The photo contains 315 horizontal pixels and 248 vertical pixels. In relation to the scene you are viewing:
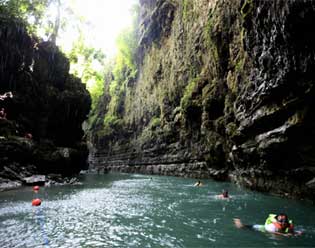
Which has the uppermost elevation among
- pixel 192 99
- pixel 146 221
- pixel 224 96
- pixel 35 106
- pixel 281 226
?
pixel 192 99

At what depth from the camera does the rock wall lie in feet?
87.5

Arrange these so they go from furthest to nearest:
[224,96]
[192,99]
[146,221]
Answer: [192,99]
[224,96]
[146,221]

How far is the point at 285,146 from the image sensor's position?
1552 centimetres

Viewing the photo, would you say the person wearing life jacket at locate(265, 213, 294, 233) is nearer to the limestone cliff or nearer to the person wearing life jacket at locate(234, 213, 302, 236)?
the person wearing life jacket at locate(234, 213, 302, 236)

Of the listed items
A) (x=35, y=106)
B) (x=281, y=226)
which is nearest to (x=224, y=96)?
(x=35, y=106)

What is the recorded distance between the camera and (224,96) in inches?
1126

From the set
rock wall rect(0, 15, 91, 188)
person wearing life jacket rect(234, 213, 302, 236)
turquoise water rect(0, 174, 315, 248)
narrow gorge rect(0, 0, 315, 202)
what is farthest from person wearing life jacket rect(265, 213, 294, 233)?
rock wall rect(0, 15, 91, 188)

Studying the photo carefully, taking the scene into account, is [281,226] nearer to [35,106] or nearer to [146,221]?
[146,221]

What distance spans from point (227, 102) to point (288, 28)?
13.3 metres

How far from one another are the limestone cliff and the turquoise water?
284 cm

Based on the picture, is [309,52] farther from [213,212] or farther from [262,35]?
[213,212]

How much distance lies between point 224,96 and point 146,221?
61.4 ft

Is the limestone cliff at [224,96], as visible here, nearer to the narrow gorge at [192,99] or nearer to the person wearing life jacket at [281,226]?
the narrow gorge at [192,99]

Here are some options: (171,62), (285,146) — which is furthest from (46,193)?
(171,62)
